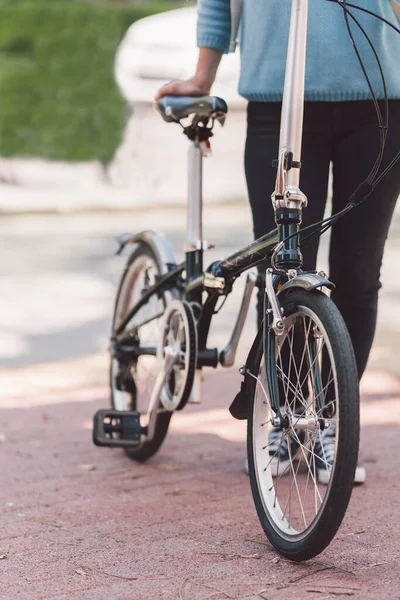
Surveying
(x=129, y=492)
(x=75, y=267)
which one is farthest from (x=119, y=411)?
(x=75, y=267)

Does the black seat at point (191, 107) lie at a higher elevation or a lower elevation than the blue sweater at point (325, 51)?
lower

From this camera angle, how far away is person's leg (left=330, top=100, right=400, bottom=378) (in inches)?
143

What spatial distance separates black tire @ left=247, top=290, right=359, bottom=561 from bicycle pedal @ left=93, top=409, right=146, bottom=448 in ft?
2.47

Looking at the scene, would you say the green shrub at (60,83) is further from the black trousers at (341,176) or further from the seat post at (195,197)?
the black trousers at (341,176)

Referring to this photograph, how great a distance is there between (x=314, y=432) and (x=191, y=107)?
1.23m

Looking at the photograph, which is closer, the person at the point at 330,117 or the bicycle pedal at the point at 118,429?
the person at the point at 330,117

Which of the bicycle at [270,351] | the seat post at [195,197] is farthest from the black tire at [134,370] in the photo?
the seat post at [195,197]

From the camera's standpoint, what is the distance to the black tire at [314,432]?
2.91 metres

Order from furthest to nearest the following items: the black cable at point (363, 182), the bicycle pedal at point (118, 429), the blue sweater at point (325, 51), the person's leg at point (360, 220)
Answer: the bicycle pedal at point (118, 429) → the person's leg at point (360, 220) → the blue sweater at point (325, 51) → the black cable at point (363, 182)

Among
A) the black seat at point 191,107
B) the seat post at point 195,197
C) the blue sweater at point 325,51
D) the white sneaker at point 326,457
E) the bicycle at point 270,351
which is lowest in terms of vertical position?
the white sneaker at point 326,457

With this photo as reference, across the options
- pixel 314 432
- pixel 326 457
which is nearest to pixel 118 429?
pixel 326 457

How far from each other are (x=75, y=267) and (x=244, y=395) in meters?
5.83

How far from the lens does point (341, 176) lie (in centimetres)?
371

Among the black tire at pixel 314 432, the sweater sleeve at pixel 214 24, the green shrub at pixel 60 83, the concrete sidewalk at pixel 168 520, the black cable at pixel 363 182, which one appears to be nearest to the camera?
the black tire at pixel 314 432
